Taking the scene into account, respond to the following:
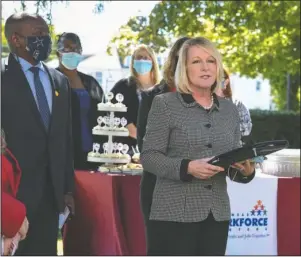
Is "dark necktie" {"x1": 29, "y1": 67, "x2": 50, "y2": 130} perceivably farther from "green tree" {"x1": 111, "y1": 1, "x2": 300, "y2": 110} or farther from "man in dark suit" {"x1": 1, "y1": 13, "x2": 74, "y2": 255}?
"green tree" {"x1": 111, "y1": 1, "x2": 300, "y2": 110}

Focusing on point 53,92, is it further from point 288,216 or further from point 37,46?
point 288,216

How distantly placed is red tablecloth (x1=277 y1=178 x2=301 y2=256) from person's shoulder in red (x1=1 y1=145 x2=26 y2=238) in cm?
354

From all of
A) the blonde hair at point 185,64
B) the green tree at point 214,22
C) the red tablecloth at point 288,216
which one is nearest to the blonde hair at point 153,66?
the red tablecloth at point 288,216

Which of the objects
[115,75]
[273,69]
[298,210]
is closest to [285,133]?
[273,69]

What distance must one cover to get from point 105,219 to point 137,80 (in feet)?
3.60

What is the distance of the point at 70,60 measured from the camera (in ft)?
14.3

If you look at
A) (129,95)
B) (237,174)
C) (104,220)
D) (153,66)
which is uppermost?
(153,66)

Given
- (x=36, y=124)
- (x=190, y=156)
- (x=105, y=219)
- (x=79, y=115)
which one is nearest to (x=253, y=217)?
(x=105, y=219)

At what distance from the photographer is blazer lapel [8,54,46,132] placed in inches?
125

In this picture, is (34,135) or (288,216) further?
(288,216)

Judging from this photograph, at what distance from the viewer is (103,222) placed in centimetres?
537

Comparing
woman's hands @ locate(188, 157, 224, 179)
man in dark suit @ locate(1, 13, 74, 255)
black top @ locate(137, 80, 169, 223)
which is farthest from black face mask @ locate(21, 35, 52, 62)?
black top @ locate(137, 80, 169, 223)

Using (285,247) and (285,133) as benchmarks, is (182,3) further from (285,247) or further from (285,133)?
(285,133)

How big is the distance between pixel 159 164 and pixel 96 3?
4.93 feet
